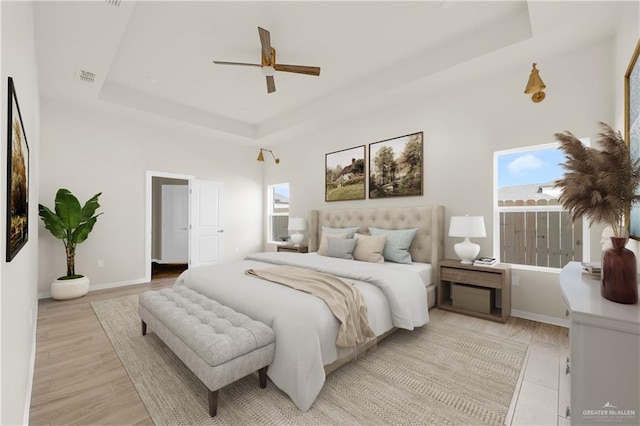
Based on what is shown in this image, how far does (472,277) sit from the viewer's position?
326 cm

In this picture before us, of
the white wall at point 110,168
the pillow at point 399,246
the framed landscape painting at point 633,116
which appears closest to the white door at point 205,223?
the white wall at point 110,168

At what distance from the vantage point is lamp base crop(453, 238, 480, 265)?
332cm

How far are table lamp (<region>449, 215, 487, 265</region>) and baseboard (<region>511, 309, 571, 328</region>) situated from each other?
0.74 m

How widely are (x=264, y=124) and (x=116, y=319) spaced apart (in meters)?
4.15

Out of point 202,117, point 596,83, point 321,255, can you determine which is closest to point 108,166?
point 202,117

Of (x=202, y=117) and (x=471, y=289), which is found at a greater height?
(x=202, y=117)

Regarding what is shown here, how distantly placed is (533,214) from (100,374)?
14.4 feet

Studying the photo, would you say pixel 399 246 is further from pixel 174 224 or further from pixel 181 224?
pixel 174 224

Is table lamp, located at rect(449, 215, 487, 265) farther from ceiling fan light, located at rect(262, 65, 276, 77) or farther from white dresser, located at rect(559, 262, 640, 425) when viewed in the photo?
ceiling fan light, located at rect(262, 65, 276, 77)

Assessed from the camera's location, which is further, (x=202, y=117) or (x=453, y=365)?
(x=202, y=117)

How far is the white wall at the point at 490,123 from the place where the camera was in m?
2.87

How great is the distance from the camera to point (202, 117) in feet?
17.2

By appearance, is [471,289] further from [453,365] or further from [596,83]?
[596,83]

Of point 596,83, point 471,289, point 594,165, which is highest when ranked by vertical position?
point 596,83
